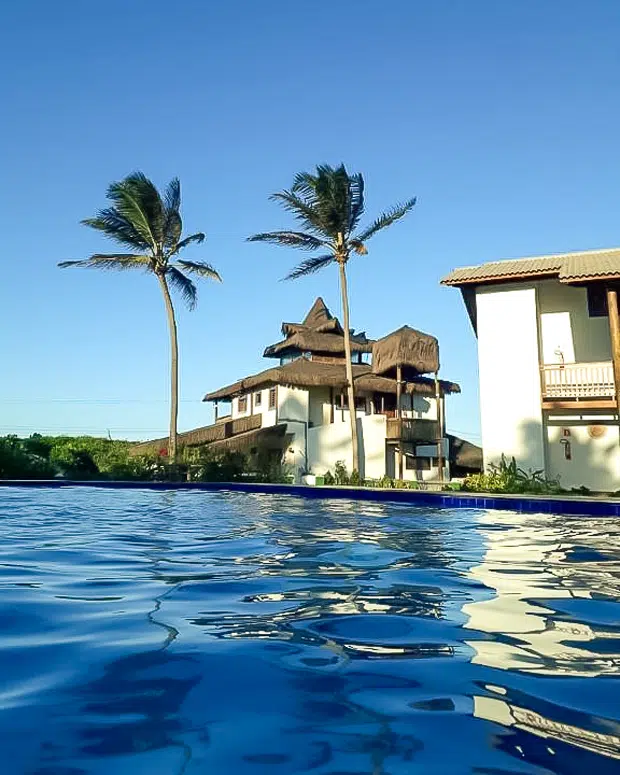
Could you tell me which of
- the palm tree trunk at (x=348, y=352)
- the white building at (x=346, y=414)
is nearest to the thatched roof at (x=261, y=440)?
the white building at (x=346, y=414)

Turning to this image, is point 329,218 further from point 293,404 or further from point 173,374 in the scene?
point 293,404

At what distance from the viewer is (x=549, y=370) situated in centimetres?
1594

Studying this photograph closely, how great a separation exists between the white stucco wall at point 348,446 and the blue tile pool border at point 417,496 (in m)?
7.92

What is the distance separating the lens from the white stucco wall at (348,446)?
25.1 metres

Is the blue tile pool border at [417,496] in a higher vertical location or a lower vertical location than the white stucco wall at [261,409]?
lower

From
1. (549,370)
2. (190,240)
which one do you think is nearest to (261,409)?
(190,240)

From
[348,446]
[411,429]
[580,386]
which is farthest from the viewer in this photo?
[348,446]

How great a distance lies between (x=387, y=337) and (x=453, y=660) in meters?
23.1

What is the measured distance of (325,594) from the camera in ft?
13.9

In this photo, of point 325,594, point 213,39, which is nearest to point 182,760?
point 325,594

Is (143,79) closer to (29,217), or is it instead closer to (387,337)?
(29,217)

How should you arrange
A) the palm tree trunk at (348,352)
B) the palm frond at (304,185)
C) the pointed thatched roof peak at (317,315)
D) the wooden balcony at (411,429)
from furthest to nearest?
the pointed thatched roof peak at (317,315)
the wooden balcony at (411,429)
the palm frond at (304,185)
the palm tree trunk at (348,352)

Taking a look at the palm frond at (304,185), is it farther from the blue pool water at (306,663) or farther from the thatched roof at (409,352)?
the blue pool water at (306,663)

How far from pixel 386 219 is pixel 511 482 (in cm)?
1055
